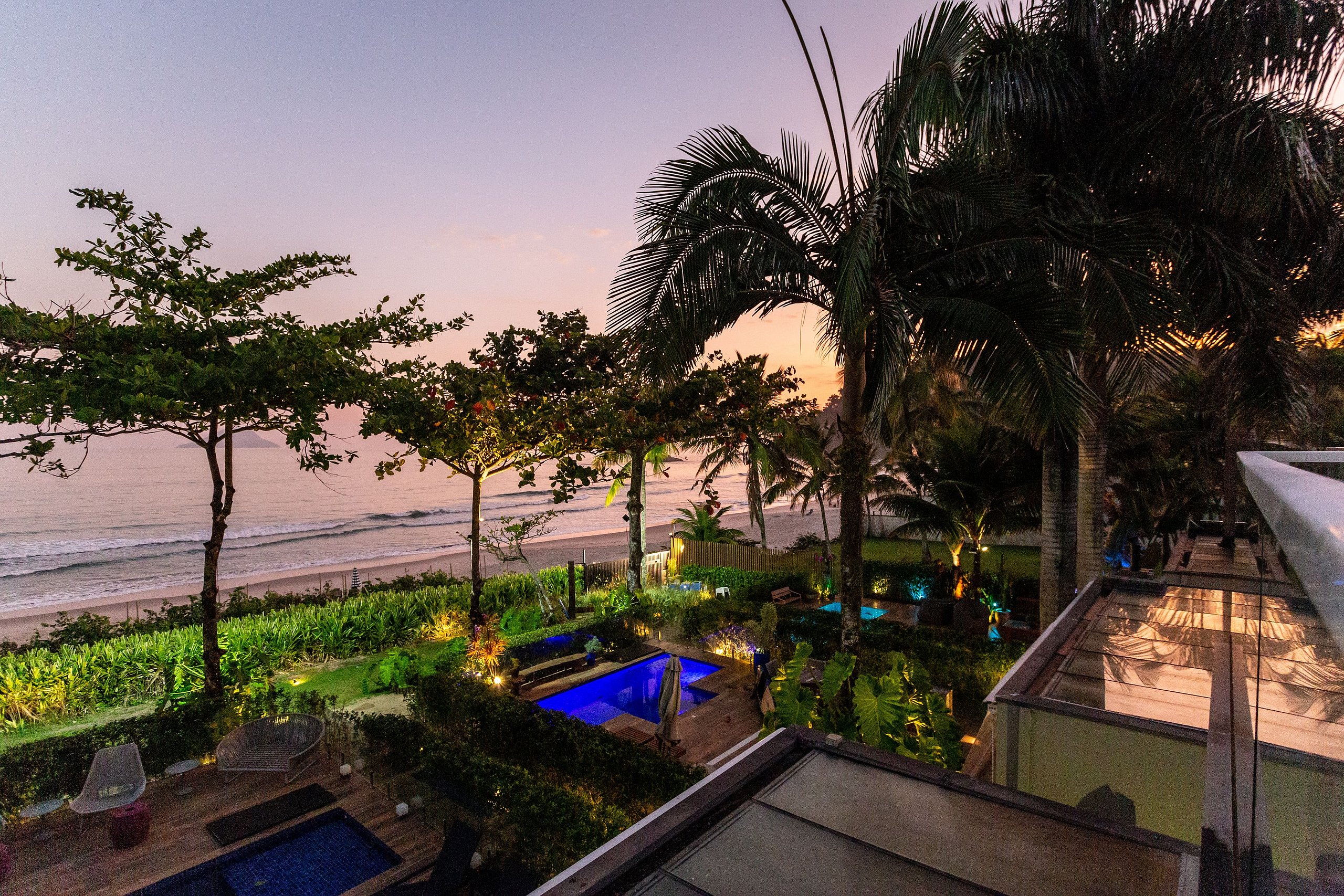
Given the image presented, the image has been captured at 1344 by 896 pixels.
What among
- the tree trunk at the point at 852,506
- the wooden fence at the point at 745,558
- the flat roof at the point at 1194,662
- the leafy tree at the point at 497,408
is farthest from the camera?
the wooden fence at the point at 745,558

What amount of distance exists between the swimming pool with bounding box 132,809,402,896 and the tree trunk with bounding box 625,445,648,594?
28.8 feet

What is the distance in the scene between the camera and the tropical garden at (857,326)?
20.4ft

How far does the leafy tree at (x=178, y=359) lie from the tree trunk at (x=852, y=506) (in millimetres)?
6666

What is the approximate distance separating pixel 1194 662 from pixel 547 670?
28.4 ft

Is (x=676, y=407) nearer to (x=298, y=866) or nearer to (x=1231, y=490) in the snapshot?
(x=298, y=866)

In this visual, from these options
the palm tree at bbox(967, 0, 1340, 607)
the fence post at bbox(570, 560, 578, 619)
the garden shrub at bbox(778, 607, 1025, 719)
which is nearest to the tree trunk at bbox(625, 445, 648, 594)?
the fence post at bbox(570, 560, 578, 619)

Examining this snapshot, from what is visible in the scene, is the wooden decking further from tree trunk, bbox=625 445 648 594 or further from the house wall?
tree trunk, bbox=625 445 648 594

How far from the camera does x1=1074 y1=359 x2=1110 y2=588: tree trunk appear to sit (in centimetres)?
911

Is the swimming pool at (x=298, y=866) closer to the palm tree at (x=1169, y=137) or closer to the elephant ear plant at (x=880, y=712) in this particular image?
the elephant ear plant at (x=880, y=712)

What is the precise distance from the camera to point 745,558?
61.5ft

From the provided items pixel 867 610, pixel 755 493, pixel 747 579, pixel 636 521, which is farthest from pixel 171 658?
pixel 755 493

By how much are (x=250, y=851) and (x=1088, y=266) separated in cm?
1025

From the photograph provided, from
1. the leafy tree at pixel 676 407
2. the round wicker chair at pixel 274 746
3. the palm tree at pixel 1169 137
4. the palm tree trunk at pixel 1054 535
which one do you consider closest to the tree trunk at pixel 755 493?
the leafy tree at pixel 676 407

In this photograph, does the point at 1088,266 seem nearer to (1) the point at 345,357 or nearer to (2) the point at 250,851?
(1) the point at 345,357
